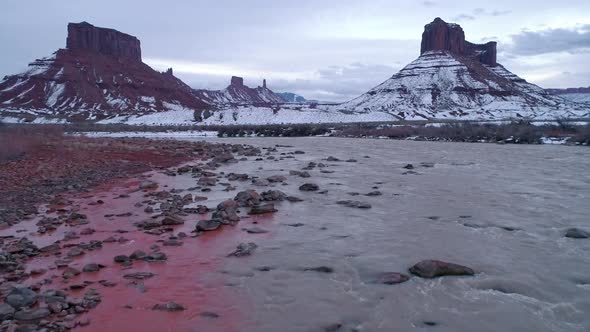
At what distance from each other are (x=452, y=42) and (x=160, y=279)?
162 m

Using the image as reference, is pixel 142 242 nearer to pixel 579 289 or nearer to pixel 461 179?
pixel 579 289

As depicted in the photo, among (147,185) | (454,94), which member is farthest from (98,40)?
(147,185)

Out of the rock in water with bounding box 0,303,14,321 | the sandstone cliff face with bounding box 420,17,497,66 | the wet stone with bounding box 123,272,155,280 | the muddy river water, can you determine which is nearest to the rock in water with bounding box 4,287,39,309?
the rock in water with bounding box 0,303,14,321

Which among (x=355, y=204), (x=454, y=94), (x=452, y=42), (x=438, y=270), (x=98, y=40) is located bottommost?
(x=438, y=270)

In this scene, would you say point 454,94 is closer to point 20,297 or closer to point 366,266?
point 366,266

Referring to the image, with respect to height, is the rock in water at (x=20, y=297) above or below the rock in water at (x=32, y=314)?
above

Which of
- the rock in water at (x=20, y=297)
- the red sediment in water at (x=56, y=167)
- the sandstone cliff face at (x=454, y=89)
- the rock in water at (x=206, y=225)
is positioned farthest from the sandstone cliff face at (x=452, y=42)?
the rock in water at (x=20, y=297)

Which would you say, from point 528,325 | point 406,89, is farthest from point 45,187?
point 406,89

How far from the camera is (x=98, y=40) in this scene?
5546 inches

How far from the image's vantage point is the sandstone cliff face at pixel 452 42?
154 meters

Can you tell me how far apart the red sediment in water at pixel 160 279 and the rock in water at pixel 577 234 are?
687 cm

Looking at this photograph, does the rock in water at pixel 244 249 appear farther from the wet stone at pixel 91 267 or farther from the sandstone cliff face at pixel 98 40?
the sandstone cliff face at pixel 98 40

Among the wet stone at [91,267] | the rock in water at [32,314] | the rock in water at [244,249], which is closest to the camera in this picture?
the rock in water at [32,314]

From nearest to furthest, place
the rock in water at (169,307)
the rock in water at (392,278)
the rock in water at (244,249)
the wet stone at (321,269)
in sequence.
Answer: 1. the rock in water at (169,307)
2. the rock in water at (392,278)
3. the wet stone at (321,269)
4. the rock in water at (244,249)
